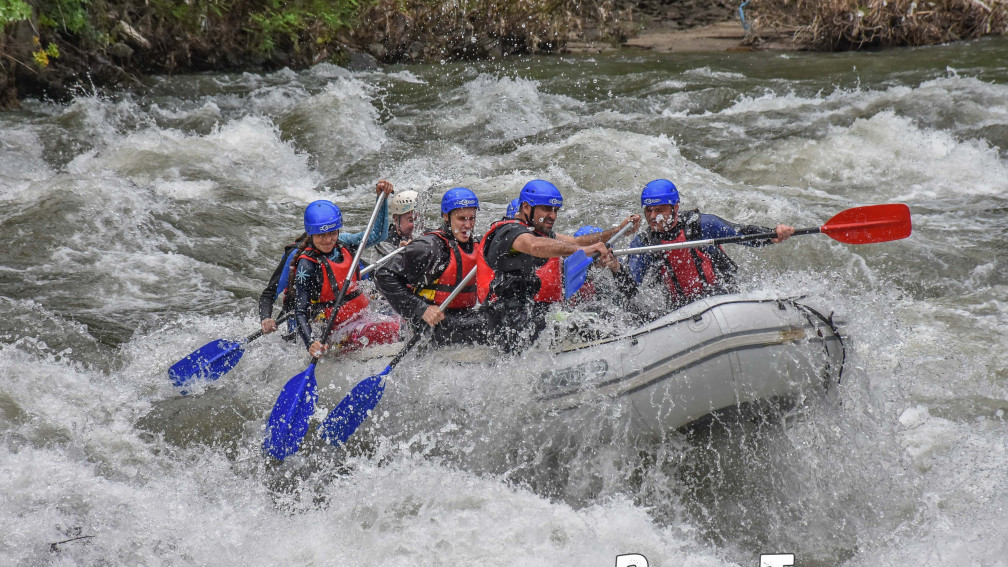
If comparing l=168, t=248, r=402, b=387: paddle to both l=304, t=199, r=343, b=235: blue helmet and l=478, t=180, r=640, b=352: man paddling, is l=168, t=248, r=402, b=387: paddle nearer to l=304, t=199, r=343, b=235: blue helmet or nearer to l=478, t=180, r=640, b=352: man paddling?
l=304, t=199, r=343, b=235: blue helmet

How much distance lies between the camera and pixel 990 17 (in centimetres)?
1404

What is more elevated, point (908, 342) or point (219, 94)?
point (219, 94)

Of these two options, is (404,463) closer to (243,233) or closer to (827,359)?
(827,359)

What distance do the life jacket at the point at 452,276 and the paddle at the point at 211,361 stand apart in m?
0.71

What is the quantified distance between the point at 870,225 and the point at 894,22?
37.1 ft

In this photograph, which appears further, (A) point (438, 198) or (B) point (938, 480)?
(A) point (438, 198)

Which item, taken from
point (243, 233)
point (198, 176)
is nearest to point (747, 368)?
point (243, 233)

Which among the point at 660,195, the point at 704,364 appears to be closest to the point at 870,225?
the point at 660,195

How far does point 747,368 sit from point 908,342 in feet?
8.03

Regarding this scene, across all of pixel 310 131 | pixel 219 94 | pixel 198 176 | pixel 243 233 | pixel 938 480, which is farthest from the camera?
pixel 219 94

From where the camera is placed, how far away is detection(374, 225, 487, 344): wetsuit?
4.72m

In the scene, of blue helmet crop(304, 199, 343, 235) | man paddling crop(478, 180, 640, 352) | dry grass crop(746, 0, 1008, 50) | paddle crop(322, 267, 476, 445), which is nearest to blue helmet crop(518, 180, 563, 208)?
man paddling crop(478, 180, 640, 352)

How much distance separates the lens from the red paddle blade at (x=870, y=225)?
15.9 feet

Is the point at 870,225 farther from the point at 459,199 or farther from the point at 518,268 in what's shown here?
the point at 459,199
